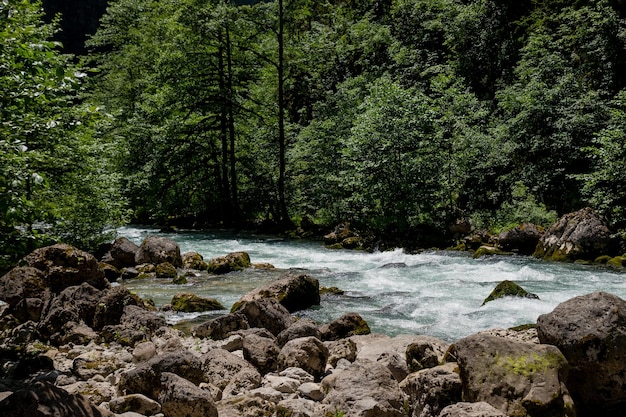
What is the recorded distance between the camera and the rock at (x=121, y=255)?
16.0m

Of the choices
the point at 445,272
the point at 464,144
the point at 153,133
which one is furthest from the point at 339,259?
the point at 153,133

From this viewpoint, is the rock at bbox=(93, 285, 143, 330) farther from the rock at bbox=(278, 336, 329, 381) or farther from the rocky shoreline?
the rock at bbox=(278, 336, 329, 381)

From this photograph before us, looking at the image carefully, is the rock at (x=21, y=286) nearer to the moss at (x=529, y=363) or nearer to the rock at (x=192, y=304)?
the rock at (x=192, y=304)

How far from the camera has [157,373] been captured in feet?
19.4

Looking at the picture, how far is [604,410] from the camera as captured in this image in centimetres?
509

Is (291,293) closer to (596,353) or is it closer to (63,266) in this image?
(63,266)

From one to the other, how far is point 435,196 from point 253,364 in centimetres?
1485

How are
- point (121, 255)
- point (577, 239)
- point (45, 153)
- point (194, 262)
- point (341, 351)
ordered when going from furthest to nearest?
point (194, 262) < point (121, 255) < point (577, 239) < point (45, 153) < point (341, 351)

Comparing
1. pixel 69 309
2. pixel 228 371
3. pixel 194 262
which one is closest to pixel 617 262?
pixel 228 371

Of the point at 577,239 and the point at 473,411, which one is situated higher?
the point at 577,239

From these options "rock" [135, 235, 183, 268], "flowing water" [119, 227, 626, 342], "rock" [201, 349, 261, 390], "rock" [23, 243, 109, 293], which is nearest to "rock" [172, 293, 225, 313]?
"flowing water" [119, 227, 626, 342]

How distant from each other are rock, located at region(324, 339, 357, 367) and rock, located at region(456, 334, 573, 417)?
2358 mm

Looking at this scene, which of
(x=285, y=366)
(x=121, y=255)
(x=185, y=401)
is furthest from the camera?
(x=121, y=255)

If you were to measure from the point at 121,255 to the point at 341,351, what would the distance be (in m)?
11.3
